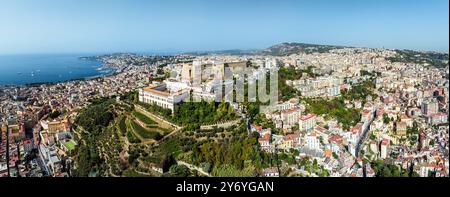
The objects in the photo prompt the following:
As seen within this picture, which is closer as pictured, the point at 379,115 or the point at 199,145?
the point at 199,145

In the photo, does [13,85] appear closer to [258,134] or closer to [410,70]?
[258,134]

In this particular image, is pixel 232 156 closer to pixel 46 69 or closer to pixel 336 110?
pixel 336 110

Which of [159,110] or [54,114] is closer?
[54,114]

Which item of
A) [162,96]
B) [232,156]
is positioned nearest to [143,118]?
[162,96]

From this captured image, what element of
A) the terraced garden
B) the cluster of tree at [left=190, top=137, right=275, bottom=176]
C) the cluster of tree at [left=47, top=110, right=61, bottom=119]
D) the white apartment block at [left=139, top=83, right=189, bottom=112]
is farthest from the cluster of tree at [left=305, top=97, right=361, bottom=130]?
the cluster of tree at [left=47, top=110, right=61, bottom=119]

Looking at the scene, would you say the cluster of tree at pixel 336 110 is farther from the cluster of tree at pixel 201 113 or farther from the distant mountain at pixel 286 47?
the cluster of tree at pixel 201 113
